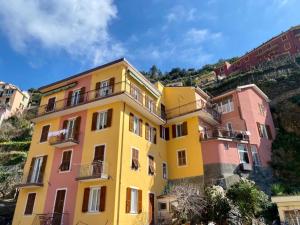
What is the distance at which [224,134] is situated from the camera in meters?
24.6

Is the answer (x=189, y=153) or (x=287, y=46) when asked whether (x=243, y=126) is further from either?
(x=287, y=46)

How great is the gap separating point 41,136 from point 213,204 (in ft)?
54.1

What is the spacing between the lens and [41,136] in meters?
24.5

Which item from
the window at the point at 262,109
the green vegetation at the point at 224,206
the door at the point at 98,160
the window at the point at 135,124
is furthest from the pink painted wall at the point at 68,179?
the window at the point at 262,109

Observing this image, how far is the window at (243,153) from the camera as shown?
24.2 m

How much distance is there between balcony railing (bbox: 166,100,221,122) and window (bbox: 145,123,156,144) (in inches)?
119

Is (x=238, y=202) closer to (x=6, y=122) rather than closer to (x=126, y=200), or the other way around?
(x=126, y=200)

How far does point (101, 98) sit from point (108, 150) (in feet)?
14.6

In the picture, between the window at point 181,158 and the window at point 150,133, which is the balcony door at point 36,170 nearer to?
the window at point 150,133

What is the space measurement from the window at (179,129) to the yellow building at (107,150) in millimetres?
106

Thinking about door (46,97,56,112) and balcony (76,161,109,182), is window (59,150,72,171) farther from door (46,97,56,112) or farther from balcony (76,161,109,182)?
door (46,97,56,112)

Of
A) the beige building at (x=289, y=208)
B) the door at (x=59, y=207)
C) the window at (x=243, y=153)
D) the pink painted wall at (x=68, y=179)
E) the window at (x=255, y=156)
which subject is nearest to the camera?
the beige building at (x=289, y=208)

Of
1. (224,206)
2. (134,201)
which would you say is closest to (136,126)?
(134,201)

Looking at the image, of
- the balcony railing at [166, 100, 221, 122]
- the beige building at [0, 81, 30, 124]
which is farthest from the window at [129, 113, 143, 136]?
the beige building at [0, 81, 30, 124]
